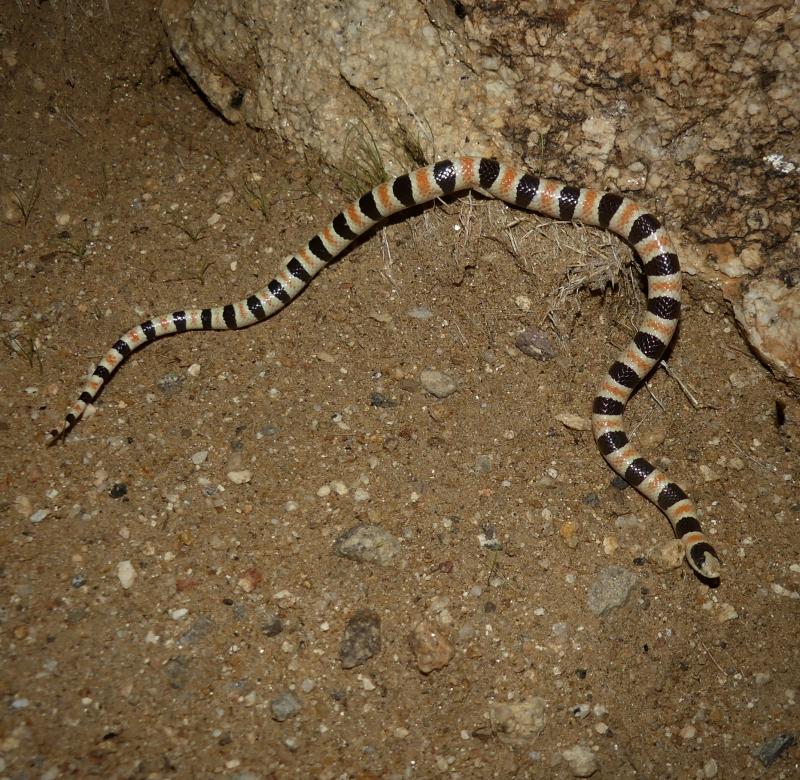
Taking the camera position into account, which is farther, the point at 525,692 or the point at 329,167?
the point at 329,167

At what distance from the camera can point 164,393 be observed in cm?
519

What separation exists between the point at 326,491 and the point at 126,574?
130cm

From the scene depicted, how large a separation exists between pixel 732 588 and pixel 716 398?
142cm

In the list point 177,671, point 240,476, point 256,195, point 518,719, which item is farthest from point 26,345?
point 518,719

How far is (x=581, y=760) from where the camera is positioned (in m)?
3.95

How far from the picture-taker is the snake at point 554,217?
500 centimetres

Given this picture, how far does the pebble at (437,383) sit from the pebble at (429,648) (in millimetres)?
1682

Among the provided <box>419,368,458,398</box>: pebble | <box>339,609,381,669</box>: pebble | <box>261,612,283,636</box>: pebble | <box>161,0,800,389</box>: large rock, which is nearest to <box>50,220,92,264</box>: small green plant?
<box>161,0,800,389</box>: large rock

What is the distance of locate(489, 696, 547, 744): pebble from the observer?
3.98 m

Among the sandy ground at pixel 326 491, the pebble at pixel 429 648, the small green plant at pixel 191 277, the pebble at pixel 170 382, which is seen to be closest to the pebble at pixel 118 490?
the sandy ground at pixel 326 491

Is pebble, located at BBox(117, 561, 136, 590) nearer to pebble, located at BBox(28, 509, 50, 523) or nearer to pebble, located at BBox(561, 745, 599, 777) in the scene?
pebble, located at BBox(28, 509, 50, 523)

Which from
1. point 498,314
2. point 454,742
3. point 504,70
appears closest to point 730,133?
point 504,70

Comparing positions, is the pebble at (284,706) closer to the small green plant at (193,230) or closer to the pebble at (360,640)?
the pebble at (360,640)

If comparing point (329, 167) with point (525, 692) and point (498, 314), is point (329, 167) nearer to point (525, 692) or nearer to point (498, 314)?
point (498, 314)
